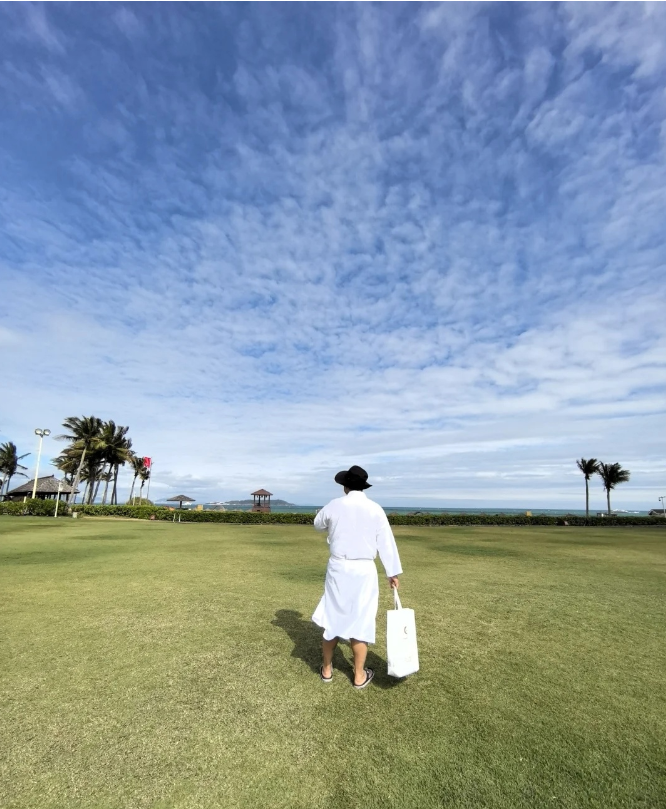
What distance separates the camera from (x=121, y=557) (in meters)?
12.6

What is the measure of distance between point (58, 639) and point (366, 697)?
3821 mm

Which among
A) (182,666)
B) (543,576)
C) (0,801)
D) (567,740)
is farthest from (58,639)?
(543,576)

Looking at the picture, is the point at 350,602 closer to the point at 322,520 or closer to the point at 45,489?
the point at 322,520

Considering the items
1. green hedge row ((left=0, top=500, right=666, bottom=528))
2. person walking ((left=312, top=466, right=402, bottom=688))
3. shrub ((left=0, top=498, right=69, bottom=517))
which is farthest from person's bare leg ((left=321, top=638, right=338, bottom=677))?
shrub ((left=0, top=498, right=69, bottom=517))

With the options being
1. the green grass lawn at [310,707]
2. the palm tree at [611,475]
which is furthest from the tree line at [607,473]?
the green grass lawn at [310,707]

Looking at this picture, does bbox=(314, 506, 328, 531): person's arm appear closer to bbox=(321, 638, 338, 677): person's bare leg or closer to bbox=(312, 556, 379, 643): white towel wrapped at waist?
bbox=(312, 556, 379, 643): white towel wrapped at waist

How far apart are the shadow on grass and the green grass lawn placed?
35mm

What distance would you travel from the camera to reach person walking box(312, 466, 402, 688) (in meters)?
4.35

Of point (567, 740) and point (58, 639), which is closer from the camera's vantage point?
point (567, 740)

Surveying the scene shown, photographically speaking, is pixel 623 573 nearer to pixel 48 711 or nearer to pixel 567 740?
pixel 567 740

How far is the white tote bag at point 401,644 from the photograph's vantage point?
409 centimetres

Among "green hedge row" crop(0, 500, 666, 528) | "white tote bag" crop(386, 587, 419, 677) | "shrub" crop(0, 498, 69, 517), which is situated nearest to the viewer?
"white tote bag" crop(386, 587, 419, 677)

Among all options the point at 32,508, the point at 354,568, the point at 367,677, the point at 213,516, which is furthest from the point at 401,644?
the point at 32,508

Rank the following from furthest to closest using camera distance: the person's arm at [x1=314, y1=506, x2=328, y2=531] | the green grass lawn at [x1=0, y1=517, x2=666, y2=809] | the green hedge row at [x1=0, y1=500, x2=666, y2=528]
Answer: the green hedge row at [x1=0, y1=500, x2=666, y2=528]
the person's arm at [x1=314, y1=506, x2=328, y2=531]
the green grass lawn at [x1=0, y1=517, x2=666, y2=809]
